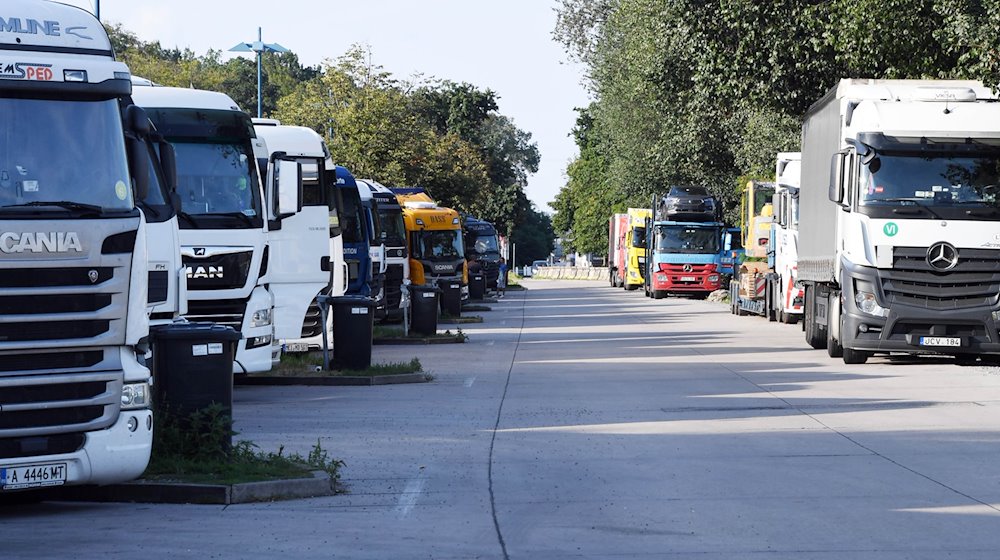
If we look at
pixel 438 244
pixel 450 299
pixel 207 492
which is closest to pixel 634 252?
pixel 438 244

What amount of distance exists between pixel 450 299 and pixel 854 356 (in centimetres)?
1861

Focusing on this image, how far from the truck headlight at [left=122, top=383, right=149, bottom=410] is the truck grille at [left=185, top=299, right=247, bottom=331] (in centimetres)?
779

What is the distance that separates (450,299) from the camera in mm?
41250

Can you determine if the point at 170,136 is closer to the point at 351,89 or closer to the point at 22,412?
the point at 22,412

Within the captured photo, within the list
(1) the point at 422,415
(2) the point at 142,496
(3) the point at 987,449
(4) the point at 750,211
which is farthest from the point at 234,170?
(4) the point at 750,211

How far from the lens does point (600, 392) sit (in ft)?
63.3

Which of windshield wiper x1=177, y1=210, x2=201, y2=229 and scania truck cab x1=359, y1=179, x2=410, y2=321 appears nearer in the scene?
windshield wiper x1=177, y1=210, x2=201, y2=229

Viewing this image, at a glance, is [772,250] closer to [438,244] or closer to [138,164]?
[438,244]

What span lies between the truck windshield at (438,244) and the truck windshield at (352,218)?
14266 millimetres

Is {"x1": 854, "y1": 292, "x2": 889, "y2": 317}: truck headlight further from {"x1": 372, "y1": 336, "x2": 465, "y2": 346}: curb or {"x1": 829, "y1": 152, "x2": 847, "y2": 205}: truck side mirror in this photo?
{"x1": 372, "y1": 336, "x2": 465, "y2": 346}: curb

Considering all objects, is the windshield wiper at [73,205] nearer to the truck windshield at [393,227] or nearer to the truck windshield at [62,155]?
the truck windshield at [62,155]

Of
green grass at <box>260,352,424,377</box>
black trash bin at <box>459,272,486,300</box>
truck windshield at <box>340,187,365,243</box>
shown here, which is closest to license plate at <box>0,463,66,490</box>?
green grass at <box>260,352,424,377</box>

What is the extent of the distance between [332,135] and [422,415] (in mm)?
39296

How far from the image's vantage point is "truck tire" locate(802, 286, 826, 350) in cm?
2766
